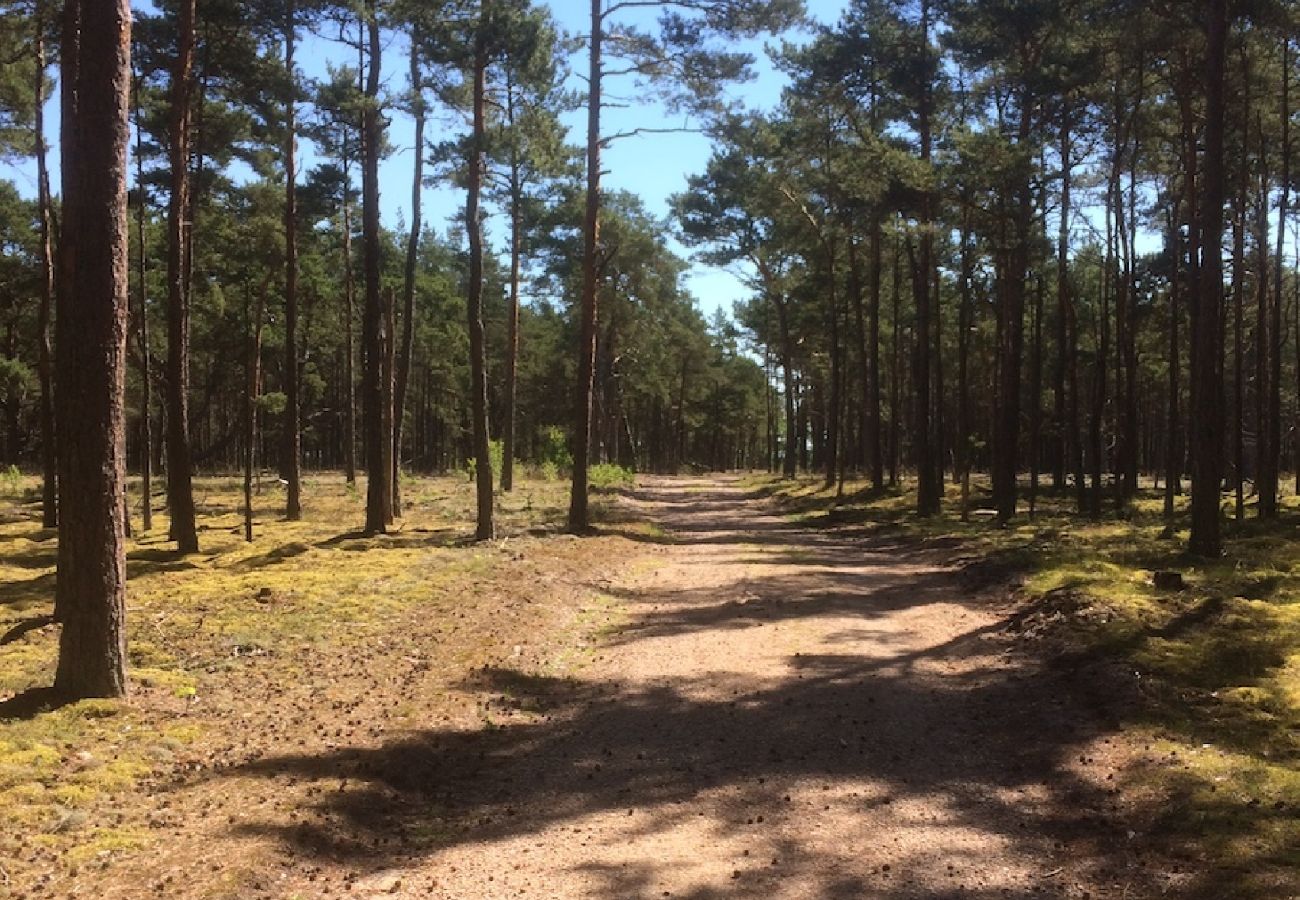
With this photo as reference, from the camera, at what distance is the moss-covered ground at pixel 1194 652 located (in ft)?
17.8

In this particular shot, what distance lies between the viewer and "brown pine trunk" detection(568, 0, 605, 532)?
1945cm

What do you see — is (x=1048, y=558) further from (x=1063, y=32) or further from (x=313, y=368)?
(x=313, y=368)

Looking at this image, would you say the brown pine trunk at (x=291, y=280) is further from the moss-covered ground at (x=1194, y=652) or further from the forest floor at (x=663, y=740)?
the moss-covered ground at (x=1194, y=652)

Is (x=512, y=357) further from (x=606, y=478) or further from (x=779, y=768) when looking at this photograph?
(x=779, y=768)

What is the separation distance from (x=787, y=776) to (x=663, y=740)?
3.97 feet

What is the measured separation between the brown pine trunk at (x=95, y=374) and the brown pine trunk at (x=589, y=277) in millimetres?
12432

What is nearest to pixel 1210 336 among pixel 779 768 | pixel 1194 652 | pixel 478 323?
pixel 1194 652

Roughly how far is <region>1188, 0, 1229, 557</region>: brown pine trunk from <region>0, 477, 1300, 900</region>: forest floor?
0.83 metres

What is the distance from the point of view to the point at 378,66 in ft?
59.4

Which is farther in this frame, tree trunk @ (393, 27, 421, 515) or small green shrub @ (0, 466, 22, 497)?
small green shrub @ (0, 466, 22, 497)

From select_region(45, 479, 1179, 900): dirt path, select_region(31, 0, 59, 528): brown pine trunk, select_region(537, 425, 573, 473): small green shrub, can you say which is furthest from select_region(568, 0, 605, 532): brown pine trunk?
select_region(537, 425, 573, 473): small green shrub

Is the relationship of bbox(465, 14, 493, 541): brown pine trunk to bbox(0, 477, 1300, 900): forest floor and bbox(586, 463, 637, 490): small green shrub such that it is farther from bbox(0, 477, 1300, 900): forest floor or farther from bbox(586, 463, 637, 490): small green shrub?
bbox(586, 463, 637, 490): small green shrub

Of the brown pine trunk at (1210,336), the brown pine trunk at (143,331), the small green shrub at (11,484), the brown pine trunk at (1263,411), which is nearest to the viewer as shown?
the brown pine trunk at (1210,336)

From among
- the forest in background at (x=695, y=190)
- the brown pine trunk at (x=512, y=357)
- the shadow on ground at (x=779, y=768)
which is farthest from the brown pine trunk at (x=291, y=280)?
the shadow on ground at (x=779, y=768)
